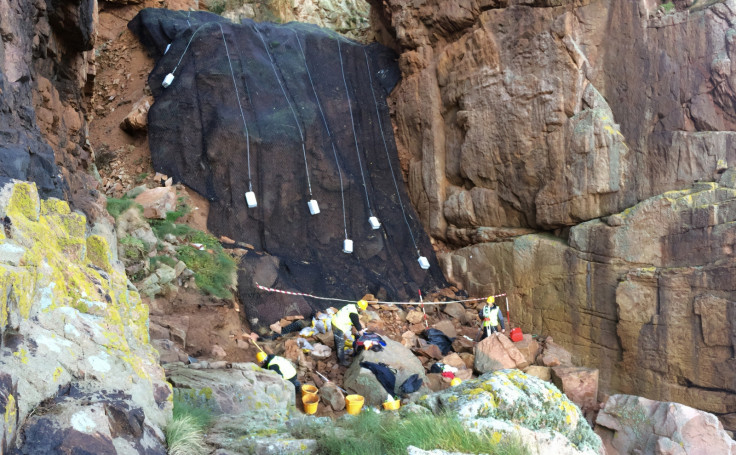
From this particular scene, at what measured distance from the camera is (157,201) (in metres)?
8.78

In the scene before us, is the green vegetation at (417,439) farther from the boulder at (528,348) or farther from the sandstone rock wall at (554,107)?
the sandstone rock wall at (554,107)

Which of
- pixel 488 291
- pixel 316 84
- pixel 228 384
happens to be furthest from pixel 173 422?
pixel 316 84

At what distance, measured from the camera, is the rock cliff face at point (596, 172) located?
753 cm

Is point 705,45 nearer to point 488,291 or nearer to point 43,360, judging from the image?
point 488,291

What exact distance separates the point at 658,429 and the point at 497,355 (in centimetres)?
248

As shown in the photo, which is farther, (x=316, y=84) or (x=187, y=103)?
(x=316, y=84)

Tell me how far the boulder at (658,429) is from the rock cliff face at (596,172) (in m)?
1.35

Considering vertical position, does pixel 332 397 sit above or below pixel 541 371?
above

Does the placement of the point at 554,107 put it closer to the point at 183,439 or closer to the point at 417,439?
the point at 417,439

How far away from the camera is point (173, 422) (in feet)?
8.44

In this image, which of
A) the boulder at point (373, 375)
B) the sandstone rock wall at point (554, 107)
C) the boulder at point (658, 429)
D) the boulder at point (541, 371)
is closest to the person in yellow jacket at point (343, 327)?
the boulder at point (373, 375)

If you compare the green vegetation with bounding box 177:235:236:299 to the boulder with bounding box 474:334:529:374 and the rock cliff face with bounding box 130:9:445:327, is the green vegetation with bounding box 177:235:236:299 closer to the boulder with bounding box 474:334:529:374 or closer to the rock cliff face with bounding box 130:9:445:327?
the rock cliff face with bounding box 130:9:445:327

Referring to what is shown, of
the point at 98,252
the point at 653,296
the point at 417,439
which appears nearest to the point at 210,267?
the point at 98,252

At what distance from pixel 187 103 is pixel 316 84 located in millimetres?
2965
